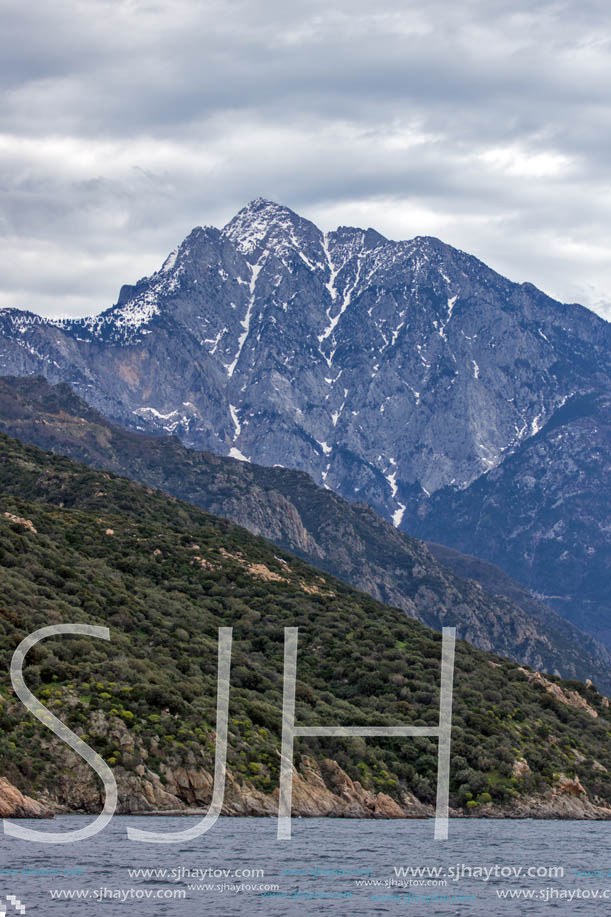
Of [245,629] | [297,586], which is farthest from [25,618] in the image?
[297,586]

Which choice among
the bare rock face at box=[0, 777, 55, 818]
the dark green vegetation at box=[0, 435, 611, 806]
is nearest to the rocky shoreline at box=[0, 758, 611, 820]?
the bare rock face at box=[0, 777, 55, 818]

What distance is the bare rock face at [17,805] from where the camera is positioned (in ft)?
255

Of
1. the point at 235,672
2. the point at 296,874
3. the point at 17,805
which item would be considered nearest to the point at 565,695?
the point at 235,672

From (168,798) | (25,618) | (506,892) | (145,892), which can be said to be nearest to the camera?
(145,892)

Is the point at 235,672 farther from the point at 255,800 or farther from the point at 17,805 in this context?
the point at 17,805

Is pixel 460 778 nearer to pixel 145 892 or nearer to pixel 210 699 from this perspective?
pixel 210 699

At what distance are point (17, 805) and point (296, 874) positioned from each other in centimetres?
2123

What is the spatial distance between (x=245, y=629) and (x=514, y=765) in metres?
32.6

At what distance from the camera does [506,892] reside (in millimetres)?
64812

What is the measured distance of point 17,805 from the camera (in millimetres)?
78750

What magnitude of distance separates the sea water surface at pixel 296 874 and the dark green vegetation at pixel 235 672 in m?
9.46

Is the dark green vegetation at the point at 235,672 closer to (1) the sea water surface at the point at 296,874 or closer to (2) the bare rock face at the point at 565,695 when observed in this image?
(2) the bare rock face at the point at 565,695

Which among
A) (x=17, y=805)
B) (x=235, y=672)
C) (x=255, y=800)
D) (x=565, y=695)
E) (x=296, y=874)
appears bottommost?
(x=255, y=800)

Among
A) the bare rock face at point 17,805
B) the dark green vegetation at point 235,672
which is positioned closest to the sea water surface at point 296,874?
the bare rock face at point 17,805
